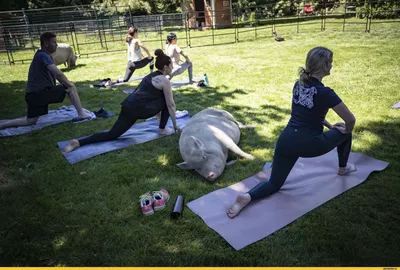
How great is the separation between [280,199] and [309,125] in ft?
3.20

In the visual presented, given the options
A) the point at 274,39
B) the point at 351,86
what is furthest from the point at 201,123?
the point at 274,39

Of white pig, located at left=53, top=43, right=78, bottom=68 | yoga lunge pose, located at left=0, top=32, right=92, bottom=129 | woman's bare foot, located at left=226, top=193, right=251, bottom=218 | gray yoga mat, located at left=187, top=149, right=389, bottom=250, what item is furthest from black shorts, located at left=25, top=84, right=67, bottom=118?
white pig, located at left=53, top=43, right=78, bottom=68

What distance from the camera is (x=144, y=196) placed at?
11.9 feet

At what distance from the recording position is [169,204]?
3639 mm

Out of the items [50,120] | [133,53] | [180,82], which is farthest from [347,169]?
[133,53]

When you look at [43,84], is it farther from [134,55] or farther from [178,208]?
[178,208]

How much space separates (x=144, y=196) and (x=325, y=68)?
2.47 meters

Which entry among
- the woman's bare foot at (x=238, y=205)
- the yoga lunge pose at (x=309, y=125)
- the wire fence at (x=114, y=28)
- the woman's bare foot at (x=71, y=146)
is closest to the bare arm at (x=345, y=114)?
the yoga lunge pose at (x=309, y=125)

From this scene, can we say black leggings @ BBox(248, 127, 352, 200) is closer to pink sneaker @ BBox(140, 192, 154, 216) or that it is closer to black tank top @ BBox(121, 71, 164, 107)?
pink sneaker @ BBox(140, 192, 154, 216)

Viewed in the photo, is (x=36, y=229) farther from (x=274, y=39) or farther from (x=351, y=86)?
(x=274, y=39)

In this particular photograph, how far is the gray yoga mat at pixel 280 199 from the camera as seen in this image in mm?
3146

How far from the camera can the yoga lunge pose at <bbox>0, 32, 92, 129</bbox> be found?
19.7 ft

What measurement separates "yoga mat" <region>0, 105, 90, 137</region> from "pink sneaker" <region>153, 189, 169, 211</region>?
417 cm

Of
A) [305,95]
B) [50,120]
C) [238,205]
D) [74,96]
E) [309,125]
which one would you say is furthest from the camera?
[50,120]
